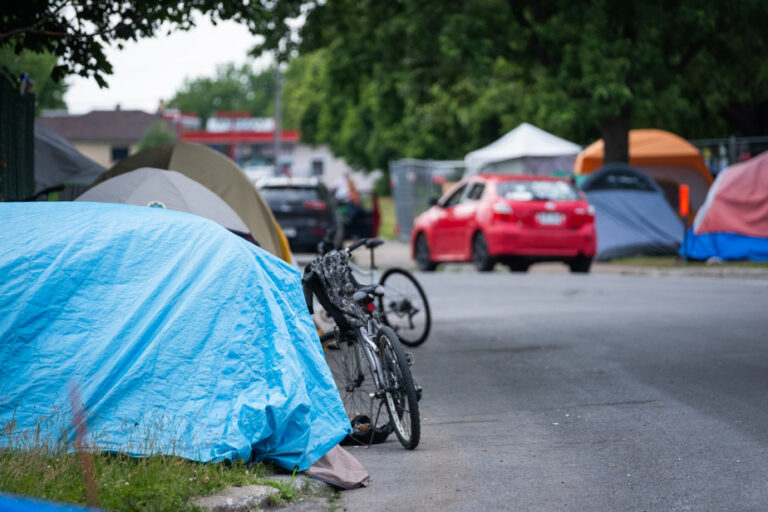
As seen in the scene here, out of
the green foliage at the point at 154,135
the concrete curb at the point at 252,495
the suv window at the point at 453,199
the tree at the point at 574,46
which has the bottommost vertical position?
the concrete curb at the point at 252,495

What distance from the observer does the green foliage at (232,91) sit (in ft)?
531

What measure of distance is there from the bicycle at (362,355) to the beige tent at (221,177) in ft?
12.5

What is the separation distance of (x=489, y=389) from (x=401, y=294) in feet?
8.25

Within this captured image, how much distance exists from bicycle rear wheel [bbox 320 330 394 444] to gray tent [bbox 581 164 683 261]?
16529mm

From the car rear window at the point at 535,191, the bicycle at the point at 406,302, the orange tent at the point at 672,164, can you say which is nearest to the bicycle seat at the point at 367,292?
the bicycle at the point at 406,302

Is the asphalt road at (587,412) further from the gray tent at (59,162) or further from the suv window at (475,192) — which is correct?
the gray tent at (59,162)

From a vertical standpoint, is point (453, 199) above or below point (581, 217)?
above

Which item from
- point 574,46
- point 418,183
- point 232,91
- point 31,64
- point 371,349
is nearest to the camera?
point 371,349

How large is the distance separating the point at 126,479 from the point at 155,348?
3.05ft

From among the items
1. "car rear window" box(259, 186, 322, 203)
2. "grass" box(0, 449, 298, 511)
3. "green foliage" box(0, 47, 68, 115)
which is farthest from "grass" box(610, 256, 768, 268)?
"grass" box(0, 449, 298, 511)

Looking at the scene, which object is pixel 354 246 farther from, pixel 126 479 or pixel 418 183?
pixel 418 183

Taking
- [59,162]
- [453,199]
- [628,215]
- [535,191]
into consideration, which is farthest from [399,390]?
[628,215]

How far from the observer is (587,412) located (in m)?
8.09

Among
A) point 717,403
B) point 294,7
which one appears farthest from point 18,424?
point 294,7
